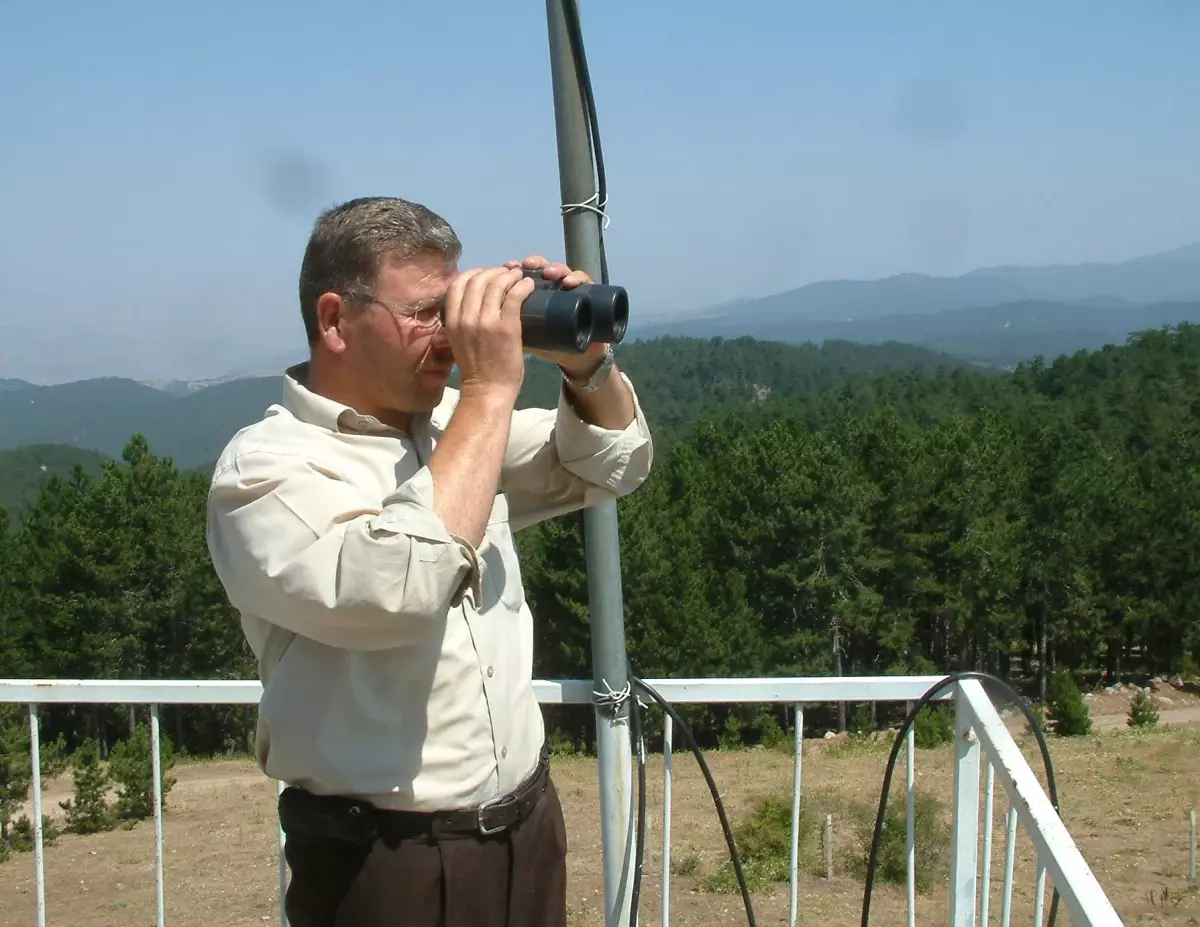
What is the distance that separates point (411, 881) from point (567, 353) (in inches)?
28.0

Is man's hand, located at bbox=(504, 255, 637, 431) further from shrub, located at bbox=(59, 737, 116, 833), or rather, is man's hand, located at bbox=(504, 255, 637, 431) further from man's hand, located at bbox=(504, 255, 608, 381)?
shrub, located at bbox=(59, 737, 116, 833)

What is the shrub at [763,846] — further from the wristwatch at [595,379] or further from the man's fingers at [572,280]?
the man's fingers at [572,280]

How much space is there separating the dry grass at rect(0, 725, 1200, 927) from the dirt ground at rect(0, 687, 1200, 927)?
27 millimetres

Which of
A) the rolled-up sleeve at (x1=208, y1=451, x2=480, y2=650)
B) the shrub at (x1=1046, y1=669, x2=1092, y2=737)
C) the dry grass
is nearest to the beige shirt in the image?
the rolled-up sleeve at (x1=208, y1=451, x2=480, y2=650)

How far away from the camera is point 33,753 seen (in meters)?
2.21

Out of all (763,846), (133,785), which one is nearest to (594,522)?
(763,846)

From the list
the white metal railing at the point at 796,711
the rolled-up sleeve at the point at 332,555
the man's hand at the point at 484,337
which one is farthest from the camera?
the white metal railing at the point at 796,711

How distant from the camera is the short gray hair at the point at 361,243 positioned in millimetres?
1406

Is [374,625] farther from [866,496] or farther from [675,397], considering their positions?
[675,397]

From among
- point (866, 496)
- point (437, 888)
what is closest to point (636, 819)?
point (437, 888)

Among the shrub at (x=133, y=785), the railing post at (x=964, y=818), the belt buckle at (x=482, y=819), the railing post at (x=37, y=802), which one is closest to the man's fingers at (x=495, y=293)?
the belt buckle at (x=482, y=819)

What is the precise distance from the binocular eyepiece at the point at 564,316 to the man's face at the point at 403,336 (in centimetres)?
5

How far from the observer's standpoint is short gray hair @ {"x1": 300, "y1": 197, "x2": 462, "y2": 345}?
141cm

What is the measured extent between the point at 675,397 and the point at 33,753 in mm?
132445
